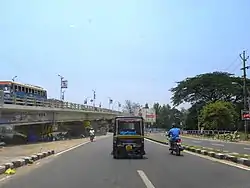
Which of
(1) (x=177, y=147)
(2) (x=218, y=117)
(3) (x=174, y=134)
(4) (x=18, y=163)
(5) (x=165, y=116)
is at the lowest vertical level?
(4) (x=18, y=163)

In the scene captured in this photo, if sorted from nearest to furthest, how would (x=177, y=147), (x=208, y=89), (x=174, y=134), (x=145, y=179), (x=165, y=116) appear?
(x=145, y=179) < (x=174, y=134) < (x=177, y=147) < (x=208, y=89) < (x=165, y=116)

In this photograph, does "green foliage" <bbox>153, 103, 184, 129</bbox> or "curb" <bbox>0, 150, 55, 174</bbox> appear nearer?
"curb" <bbox>0, 150, 55, 174</bbox>

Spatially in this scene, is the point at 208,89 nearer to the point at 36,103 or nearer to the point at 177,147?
the point at 36,103

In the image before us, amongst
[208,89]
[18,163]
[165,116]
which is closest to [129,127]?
[18,163]

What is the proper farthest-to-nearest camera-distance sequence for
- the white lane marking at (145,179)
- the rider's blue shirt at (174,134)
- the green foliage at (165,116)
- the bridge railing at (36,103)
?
1. the green foliage at (165,116)
2. the bridge railing at (36,103)
3. the rider's blue shirt at (174,134)
4. the white lane marking at (145,179)

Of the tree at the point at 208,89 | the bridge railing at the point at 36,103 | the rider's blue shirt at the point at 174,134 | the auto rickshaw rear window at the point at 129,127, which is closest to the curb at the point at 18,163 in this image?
A: the auto rickshaw rear window at the point at 129,127

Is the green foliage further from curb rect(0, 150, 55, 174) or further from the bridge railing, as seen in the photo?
curb rect(0, 150, 55, 174)

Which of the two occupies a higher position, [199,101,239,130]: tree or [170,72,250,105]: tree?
[170,72,250,105]: tree

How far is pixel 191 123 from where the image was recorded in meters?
97.6

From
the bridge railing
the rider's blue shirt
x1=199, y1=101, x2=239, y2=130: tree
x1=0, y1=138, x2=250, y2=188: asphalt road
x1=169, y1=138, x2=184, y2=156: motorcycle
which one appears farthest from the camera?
x1=199, y1=101, x2=239, y2=130: tree

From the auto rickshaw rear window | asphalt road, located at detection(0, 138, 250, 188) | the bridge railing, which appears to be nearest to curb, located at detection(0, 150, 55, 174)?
asphalt road, located at detection(0, 138, 250, 188)

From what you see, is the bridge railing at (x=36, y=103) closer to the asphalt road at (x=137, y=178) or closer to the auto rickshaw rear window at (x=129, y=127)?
the auto rickshaw rear window at (x=129, y=127)

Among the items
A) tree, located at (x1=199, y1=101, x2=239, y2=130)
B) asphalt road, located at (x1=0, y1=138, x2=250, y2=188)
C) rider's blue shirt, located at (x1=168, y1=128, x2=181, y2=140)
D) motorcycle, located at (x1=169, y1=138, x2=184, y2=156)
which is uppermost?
tree, located at (x1=199, y1=101, x2=239, y2=130)

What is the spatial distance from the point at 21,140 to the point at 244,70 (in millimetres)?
32320
